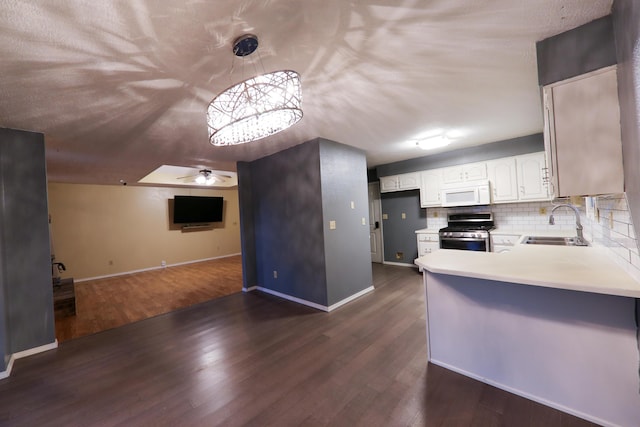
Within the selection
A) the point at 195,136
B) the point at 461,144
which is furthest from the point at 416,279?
the point at 195,136

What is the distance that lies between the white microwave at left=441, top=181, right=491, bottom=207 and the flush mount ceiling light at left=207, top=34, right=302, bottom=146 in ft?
12.6

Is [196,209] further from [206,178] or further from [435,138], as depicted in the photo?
[435,138]

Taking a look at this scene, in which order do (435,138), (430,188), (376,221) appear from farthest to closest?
(376,221) → (430,188) → (435,138)

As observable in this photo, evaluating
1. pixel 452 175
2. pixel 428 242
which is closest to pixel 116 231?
pixel 428 242

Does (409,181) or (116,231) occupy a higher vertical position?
(409,181)

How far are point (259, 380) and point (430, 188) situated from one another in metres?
4.25

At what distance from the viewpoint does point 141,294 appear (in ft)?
15.1

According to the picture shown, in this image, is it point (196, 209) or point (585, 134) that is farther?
point (196, 209)

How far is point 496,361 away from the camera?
1.80m

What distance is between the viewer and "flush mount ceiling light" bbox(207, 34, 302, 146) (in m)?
1.33

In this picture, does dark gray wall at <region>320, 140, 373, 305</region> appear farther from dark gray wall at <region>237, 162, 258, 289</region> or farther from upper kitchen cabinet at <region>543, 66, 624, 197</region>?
upper kitchen cabinet at <region>543, 66, 624, 197</region>

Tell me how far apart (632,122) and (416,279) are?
12.5ft

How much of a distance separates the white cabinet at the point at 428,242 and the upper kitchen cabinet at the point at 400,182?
967 mm

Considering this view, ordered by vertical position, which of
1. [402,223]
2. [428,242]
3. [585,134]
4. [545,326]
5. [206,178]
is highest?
[206,178]
